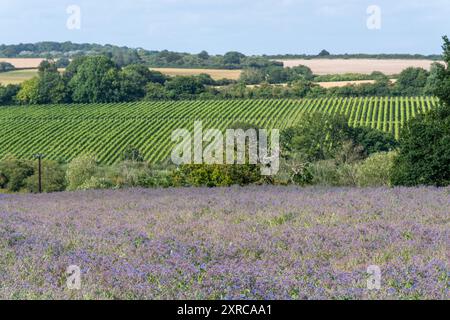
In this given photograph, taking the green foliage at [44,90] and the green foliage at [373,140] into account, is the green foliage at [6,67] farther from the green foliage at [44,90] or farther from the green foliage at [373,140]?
the green foliage at [373,140]

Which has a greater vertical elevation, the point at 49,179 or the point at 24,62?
the point at 24,62

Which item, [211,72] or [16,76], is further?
[211,72]

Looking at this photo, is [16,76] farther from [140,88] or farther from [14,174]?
[14,174]

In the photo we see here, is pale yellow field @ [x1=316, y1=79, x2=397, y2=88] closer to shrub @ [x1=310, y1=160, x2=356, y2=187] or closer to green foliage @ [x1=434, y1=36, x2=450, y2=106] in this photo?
shrub @ [x1=310, y1=160, x2=356, y2=187]

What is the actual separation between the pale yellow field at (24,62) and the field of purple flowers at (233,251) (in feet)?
415

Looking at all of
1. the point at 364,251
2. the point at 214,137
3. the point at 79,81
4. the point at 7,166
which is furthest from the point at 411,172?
the point at 79,81

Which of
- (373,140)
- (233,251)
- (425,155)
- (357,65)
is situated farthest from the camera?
(357,65)

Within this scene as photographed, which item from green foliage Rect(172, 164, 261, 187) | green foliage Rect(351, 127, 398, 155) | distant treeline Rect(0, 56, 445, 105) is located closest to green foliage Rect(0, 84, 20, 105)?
distant treeline Rect(0, 56, 445, 105)

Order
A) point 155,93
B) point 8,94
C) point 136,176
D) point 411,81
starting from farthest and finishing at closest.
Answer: point 411,81, point 155,93, point 8,94, point 136,176

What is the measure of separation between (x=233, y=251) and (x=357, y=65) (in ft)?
428

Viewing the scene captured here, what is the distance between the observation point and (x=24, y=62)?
446ft

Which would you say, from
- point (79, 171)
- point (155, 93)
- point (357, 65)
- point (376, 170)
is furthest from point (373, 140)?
point (357, 65)

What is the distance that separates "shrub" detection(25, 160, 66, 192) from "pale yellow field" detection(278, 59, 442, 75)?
244 feet

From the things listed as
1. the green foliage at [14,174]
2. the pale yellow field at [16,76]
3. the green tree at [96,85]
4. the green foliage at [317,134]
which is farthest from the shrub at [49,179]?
the pale yellow field at [16,76]
